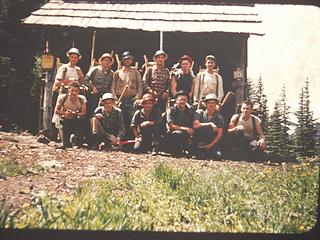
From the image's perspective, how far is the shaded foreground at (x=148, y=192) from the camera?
11.7ft

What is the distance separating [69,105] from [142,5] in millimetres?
2407

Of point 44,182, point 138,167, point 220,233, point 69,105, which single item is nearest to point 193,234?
point 220,233

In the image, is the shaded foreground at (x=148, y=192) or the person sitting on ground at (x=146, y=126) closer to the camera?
the shaded foreground at (x=148, y=192)

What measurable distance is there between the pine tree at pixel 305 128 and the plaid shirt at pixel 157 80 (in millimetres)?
2243

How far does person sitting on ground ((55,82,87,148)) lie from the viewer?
18.8 feet

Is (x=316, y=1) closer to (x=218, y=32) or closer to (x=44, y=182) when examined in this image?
Result: (x=218, y=32)

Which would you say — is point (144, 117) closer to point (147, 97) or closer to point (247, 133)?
point (147, 97)

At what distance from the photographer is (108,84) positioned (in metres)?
6.41

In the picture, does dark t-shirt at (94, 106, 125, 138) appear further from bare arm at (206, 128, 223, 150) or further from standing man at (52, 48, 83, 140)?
bare arm at (206, 128, 223, 150)

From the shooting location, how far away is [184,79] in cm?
636

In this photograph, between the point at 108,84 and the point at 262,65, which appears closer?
the point at 262,65

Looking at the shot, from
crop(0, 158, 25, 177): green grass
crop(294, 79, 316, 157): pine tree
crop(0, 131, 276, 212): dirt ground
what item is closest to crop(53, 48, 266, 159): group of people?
crop(0, 131, 276, 212): dirt ground

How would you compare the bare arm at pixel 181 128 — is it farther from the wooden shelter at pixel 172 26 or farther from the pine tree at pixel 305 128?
the pine tree at pixel 305 128

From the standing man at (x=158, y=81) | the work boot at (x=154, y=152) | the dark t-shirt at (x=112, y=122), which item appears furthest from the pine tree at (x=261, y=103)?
the dark t-shirt at (x=112, y=122)
